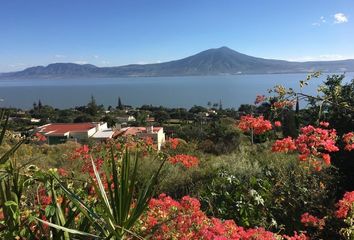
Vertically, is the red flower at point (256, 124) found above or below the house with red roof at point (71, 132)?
above

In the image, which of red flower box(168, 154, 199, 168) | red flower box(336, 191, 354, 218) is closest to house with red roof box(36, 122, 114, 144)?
red flower box(168, 154, 199, 168)

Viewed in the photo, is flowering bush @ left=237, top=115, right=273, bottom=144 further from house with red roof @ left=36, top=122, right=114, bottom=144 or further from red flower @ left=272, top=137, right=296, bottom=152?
house with red roof @ left=36, top=122, right=114, bottom=144

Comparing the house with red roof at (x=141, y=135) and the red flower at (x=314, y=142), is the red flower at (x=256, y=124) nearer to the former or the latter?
the red flower at (x=314, y=142)

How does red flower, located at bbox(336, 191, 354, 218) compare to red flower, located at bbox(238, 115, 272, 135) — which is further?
red flower, located at bbox(238, 115, 272, 135)

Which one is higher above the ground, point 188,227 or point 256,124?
point 256,124

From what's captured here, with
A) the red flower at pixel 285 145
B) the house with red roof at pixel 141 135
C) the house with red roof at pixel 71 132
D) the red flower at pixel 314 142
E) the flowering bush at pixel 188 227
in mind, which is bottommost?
the house with red roof at pixel 71 132

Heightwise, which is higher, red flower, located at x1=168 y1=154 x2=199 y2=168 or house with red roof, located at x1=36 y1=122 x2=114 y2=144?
red flower, located at x1=168 y1=154 x2=199 y2=168

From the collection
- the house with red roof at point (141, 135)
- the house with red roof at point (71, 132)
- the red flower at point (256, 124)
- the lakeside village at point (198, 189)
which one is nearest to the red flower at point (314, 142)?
the lakeside village at point (198, 189)

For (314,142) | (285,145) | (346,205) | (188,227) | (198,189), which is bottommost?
(198,189)

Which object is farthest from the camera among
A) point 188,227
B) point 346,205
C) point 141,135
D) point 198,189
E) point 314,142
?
point 141,135

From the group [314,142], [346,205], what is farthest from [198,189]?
[346,205]

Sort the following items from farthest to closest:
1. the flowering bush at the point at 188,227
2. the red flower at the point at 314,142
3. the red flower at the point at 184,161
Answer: the red flower at the point at 184,161 → the red flower at the point at 314,142 → the flowering bush at the point at 188,227

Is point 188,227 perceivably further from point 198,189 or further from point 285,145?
point 198,189

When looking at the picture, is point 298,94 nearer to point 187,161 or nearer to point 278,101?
point 278,101
